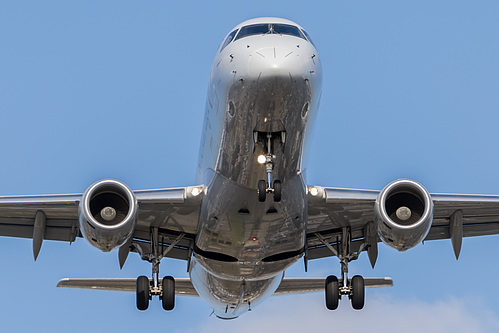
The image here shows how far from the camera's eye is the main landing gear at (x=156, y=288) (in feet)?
75.5

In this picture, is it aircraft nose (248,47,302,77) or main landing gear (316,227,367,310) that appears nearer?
aircraft nose (248,47,302,77)

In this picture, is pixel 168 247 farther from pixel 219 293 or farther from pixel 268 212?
pixel 268 212

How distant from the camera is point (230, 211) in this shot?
20.6m

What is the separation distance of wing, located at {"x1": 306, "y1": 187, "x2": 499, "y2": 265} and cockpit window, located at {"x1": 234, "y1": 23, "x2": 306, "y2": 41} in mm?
4106

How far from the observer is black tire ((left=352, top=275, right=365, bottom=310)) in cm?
2333

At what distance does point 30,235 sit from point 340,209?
8057 millimetres

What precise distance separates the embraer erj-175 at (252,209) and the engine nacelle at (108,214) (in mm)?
26

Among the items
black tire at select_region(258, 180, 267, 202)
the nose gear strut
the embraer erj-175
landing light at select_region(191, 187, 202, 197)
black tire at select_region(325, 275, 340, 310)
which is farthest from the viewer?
black tire at select_region(325, 275, 340, 310)

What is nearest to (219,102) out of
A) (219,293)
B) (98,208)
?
(98,208)

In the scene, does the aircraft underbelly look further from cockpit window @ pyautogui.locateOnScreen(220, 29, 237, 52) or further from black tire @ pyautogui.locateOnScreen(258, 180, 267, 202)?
cockpit window @ pyautogui.locateOnScreen(220, 29, 237, 52)

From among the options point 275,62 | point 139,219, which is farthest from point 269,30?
point 139,219

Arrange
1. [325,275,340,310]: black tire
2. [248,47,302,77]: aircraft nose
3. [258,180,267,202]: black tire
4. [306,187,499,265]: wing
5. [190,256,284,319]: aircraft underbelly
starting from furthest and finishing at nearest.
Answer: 1. [190,256,284,319]: aircraft underbelly
2. [325,275,340,310]: black tire
3. [306,187,499,265]: wing
4. [258,180,267,202]: black tire
5. [248,47,302,77]: aircraft nose

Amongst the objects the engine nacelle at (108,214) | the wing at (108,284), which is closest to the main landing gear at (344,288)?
the wing at (108,284)

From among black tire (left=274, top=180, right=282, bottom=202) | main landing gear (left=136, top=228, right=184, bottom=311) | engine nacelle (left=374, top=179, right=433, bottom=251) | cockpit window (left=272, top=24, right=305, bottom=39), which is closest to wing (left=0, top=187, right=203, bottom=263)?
main landing gear (left=136, top=228, right=184, bottom=311)
